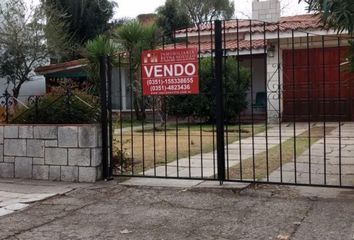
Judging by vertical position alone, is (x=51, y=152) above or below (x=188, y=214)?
above

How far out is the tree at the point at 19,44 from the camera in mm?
23031

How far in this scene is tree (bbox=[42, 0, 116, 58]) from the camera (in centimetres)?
2727

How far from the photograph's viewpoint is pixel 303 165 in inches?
362

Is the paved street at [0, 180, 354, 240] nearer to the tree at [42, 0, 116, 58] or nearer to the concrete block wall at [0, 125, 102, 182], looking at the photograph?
the concrete block wall at [0, 125, 102, 182]

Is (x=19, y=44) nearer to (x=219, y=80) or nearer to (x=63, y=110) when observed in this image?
(x=63, y=110)

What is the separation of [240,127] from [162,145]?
2.34m

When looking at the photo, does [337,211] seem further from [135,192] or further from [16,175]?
[16,175]

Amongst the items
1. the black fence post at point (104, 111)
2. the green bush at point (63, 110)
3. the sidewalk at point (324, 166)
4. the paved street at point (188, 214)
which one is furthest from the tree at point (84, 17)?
the paved street at point (188, 214)

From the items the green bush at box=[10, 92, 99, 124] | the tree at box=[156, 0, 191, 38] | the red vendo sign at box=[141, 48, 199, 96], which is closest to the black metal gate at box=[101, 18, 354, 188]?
the red vendo sign at box=[141, 48, 199, 96]

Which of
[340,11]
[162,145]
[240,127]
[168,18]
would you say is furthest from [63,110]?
[168,18]

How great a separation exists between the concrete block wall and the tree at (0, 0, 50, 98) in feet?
47.6

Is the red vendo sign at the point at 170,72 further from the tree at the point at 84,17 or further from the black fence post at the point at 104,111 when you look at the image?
the tree at the point at 84,17

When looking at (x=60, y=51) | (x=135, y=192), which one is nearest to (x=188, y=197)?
(x=135, y=192)

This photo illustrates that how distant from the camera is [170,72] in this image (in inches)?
312
